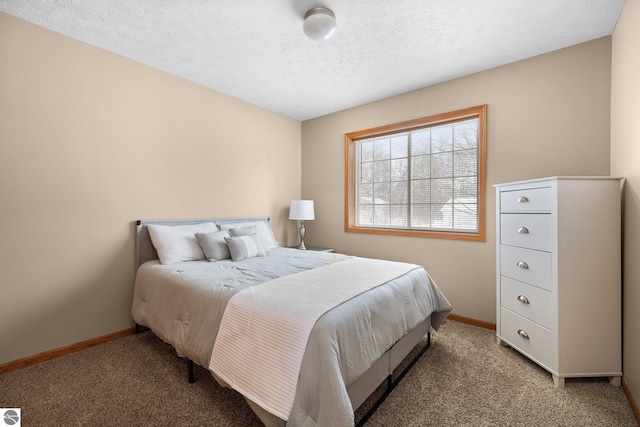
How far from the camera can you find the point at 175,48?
2.43m

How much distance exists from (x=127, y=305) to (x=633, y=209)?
403cm

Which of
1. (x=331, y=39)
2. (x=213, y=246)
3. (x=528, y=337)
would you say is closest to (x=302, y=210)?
(x=213, y=246)

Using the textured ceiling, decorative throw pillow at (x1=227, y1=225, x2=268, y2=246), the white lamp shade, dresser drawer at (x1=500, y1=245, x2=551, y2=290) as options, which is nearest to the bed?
decorative throw pillow at (x1=227, y1=225, x2=268, y2=246)

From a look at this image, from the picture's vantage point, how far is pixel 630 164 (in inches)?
70.9

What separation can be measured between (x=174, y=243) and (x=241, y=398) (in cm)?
154

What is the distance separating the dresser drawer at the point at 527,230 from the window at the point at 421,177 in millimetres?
500

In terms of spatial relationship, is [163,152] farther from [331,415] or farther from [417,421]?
[417,421]

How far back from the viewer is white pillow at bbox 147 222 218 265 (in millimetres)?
2547

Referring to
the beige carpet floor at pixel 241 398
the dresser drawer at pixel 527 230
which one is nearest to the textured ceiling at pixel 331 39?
the dresser drawer at pixel 527 230

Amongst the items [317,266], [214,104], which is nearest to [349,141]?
[214,104]

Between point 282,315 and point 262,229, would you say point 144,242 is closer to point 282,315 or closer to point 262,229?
point 262,229

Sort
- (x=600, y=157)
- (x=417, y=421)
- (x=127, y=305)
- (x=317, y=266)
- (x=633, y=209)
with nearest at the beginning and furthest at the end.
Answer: (x=417, y=421)
(x=633, y=209)
(x=600, y=157)
(x=317, y=266)
(x=127, y=305)

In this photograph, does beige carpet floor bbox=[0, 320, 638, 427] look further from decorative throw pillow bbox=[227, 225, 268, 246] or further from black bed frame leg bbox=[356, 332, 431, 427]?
decorative throw pillow bbox=[227, 225, 268, 246]

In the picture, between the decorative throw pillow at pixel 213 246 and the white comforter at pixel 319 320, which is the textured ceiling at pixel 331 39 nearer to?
the decorative throw pillow at pixel 213 246
